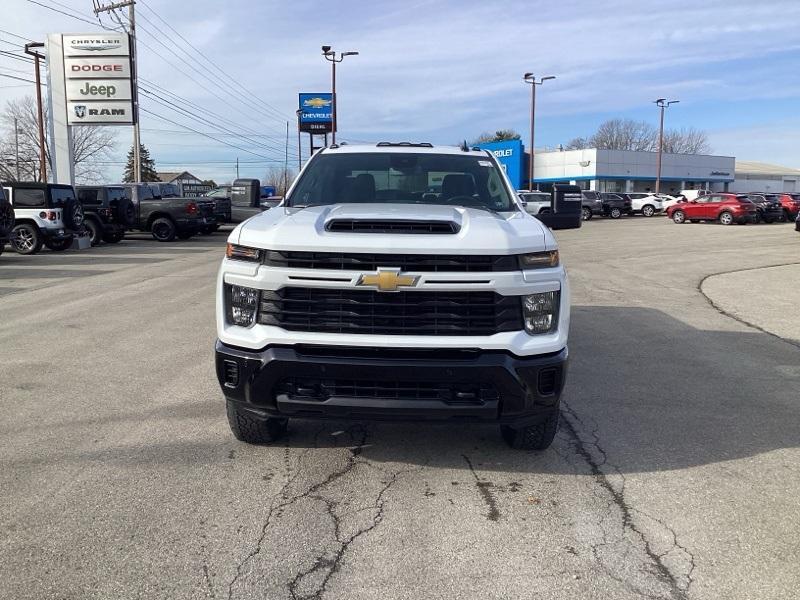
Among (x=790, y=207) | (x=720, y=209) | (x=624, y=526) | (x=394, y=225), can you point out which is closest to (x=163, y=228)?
(x=394, y=225)

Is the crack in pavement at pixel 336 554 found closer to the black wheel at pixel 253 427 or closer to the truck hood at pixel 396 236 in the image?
the black wheel at pixel 253 427

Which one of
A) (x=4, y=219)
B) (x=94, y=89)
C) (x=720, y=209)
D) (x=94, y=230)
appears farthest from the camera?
(x=720, y=209)

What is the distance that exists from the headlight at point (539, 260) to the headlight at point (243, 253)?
1.50 meters

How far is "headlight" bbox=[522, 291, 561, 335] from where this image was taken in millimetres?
3848

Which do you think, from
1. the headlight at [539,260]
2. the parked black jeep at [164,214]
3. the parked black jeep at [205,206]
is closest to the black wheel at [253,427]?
the headlight at [539,260]

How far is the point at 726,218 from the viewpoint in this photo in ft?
111

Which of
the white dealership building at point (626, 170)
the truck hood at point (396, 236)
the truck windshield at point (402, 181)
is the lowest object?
the truck hood at point (396, 236)

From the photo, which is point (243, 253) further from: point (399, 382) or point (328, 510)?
point (328, 510)

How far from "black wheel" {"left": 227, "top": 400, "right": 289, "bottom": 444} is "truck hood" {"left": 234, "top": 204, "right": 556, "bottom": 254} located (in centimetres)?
116

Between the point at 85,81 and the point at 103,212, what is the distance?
1278 centimetres

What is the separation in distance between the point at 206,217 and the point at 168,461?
20923 mm

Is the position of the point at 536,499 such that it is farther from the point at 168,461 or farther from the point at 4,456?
the point at 4,456

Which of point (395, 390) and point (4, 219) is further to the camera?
point (4, 219)

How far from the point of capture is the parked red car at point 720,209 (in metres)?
33.2
